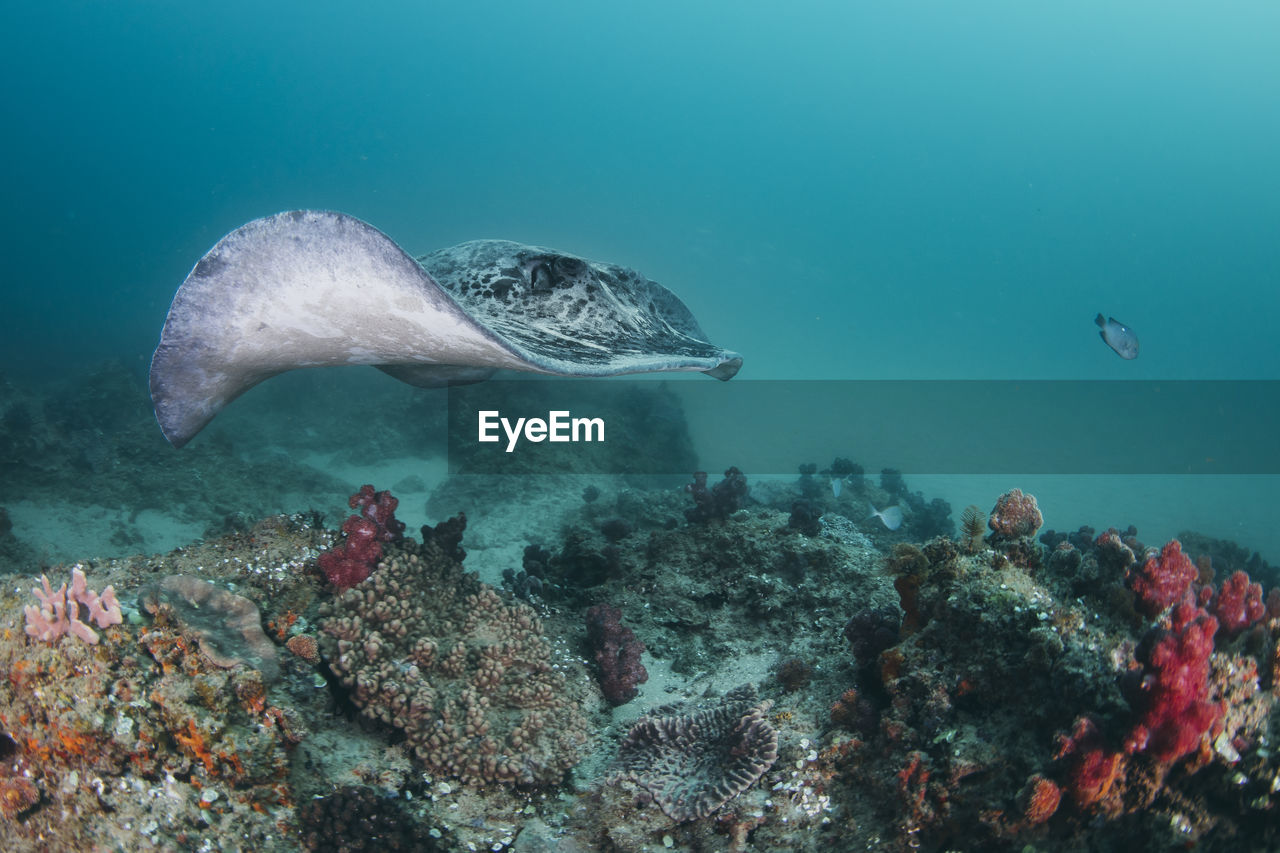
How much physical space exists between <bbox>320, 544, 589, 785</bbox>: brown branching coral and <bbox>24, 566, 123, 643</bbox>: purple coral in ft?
3.66

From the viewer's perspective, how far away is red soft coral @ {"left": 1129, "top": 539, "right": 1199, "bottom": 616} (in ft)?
9.77

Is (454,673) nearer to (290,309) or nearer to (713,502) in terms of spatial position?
(290,309)

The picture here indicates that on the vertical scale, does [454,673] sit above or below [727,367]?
below

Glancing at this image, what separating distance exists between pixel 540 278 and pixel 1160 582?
4688 mm

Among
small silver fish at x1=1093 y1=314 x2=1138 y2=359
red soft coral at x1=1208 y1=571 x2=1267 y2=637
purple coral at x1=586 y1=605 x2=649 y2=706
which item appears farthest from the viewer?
small silver fish at x1=1093 y1=314 x2=1138 y2=359

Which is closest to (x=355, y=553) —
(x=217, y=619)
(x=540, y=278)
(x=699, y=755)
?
(x=217, y=619)

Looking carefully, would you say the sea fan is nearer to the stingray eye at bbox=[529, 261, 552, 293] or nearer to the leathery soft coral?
the leathery soft coral

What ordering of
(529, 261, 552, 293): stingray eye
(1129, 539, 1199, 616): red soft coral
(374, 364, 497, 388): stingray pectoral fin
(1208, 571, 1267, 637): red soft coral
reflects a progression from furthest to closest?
(374, 364, 497, 388): stingray pectoral fin, (529, 261, 552, 293): stingray eye, (1129, 539, 1199, 616): red soft coral, (1208, 571, 1267, 637): red soft coral

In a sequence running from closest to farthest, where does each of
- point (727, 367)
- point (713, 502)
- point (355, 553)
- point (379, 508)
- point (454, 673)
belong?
point (454, 673) < point (355, 553) < point (379, 508) < point (727, 367) < point (713, 502)

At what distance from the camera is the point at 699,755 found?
3410mm

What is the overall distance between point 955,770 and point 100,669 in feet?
14.1

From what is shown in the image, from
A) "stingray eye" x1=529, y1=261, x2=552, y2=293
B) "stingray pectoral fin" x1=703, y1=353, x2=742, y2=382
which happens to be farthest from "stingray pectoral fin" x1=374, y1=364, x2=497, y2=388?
"stingray pectoral fin" x1=703, y1=353, x2=742, y2=382

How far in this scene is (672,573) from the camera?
230 inches

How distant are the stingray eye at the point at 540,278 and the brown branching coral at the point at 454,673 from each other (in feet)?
8.18
